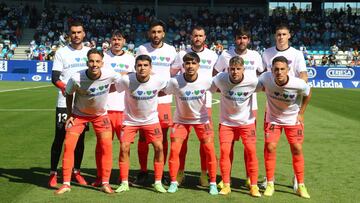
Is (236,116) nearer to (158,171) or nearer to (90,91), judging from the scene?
(158,171)

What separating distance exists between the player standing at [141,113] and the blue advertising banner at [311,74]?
27.8m

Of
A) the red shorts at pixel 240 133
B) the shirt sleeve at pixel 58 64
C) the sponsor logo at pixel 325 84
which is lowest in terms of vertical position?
the red shorts at pixel 240 133

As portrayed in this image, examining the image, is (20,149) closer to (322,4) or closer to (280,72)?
(280,72)

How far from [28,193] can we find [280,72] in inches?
152

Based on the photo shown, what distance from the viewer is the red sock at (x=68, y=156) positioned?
718cm

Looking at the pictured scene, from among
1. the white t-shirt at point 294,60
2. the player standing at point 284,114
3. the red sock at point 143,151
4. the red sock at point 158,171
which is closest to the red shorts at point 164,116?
the red sock at point 143,151

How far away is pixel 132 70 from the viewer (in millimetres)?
8102

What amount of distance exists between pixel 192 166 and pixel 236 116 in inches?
81.1

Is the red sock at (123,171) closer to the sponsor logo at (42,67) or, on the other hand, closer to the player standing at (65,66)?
the player standing at (65,66)

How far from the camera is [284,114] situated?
24.2 ft

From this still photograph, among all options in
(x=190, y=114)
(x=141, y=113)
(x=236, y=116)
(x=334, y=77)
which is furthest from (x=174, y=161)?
(x=334, y=77)

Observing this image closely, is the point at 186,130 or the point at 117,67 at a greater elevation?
the point at 117,67

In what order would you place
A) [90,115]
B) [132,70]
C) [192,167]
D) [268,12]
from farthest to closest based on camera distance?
[268,12]
[192,167]
[132,70]
[90,115]

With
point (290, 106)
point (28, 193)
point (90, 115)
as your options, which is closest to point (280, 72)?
point (290, 106)
